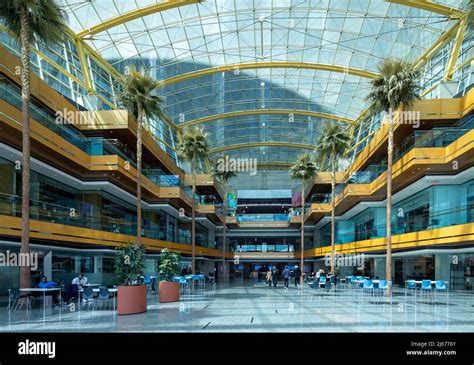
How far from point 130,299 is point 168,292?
20.6 ft

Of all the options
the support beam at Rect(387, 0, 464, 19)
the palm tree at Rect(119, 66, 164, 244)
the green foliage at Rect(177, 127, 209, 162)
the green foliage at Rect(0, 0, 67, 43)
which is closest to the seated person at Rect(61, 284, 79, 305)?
the palm tree at Rect(119, 66, 164, 244)

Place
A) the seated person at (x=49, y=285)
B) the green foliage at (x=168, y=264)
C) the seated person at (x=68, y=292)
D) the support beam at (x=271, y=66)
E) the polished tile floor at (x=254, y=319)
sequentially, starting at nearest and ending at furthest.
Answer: the polished tile floor at (x=254, y=319) → the seated person at (x=49, y=285) → the seated person at (x=68, y=292) → the green foliage at (x=168, y=264) → the support beam at (x=271, y=66)

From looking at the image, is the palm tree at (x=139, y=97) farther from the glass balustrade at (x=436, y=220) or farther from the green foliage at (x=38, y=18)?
the glass balustrade at (x=436, y=220)

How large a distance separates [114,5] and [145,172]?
13.3 meters

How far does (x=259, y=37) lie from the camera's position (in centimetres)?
4403

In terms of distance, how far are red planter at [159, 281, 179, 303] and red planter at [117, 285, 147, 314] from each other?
5337mm

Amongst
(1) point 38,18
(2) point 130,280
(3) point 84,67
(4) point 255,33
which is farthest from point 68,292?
(4) point 255,33

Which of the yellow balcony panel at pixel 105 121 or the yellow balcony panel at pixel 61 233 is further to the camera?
the yellow balcony panel at pixel 105 121

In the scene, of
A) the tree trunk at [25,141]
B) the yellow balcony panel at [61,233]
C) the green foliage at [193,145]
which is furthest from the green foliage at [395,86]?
the tree trunk at [25,141]

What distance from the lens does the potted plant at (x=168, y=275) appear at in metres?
24.8

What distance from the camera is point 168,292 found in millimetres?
24969

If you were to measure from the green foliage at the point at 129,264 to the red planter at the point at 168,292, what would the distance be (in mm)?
4671

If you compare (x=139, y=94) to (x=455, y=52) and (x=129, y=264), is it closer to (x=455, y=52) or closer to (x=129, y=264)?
(x=129, y=264)

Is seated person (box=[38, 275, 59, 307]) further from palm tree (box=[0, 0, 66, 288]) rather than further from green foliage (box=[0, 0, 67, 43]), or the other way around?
green foliage (box=[0, 0, 67, 43])
